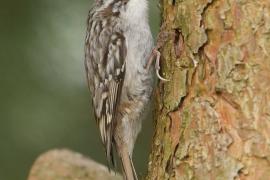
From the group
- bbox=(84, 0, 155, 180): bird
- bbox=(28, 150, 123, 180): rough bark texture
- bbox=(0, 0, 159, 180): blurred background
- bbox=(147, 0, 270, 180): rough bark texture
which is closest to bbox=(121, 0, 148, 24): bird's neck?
bbox=(84, 0, 155, 180): bird

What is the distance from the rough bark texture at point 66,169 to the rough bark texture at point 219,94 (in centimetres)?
30

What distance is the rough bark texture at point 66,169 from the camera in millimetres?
3525

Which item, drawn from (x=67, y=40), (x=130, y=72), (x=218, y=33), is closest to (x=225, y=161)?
(x=218, y=33)

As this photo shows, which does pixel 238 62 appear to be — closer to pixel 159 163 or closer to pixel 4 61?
pixel 159 163

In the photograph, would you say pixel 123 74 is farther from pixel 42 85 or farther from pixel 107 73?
pixel 42 85

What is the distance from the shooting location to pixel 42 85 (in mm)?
5203

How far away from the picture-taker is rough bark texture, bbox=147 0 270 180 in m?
3.14

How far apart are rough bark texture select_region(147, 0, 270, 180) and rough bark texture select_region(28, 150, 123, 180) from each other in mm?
304

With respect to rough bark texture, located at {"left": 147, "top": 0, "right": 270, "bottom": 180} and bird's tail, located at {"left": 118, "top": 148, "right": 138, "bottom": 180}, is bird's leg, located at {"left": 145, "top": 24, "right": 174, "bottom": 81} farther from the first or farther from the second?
bird's tail, located at {"left": 118, "top": 148, "right": 138, "bottom": 180}

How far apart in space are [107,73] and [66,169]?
624 mm

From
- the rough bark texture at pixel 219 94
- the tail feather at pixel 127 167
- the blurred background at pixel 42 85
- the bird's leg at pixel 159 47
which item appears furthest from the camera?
the blurred background at pixel 42 85

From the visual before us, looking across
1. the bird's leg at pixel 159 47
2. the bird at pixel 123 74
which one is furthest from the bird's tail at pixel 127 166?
the bird's leg at pixel 159 47

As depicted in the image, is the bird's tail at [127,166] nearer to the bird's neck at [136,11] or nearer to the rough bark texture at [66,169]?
the rough bark texture at [66,169]

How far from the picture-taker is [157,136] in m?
3.48
